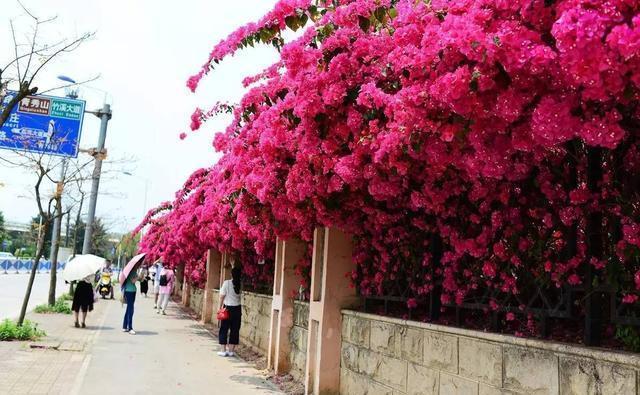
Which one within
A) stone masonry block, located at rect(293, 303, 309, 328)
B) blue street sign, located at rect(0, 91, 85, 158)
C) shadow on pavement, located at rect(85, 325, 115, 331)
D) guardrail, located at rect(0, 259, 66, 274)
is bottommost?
shadow on pavement, located at rect(85, 325, 115, 331)

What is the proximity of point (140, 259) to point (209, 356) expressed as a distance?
5.10 metres

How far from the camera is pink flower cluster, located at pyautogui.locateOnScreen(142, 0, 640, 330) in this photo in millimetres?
3205

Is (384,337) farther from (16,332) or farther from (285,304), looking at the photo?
(16,332)

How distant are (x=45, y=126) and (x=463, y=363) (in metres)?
12.3

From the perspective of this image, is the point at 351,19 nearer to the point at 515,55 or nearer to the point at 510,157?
the point at 510,157

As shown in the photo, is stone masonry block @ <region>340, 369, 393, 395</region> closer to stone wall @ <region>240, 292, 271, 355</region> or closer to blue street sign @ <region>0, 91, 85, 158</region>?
stone wall @ <region>240, 292, 271, 355</region>

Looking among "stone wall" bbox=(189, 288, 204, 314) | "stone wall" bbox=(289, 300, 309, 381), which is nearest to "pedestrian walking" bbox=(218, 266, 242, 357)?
"stone wall" bbox=(289, 300, 309, 381)

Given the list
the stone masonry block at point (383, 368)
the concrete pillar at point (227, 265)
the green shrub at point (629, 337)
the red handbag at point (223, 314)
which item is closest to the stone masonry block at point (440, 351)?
the stone masonry block at point (383, 368)

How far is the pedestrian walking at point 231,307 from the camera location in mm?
12289

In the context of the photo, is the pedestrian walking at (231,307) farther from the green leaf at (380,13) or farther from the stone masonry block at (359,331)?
the green leaf at (380,13)

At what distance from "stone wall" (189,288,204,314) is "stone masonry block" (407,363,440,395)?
17.7m

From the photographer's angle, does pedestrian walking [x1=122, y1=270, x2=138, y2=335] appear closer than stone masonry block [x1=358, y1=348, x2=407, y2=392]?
No

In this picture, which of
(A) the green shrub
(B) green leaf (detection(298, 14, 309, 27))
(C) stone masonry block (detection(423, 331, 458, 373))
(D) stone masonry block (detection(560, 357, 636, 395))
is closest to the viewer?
(D) stone masonry block (detection(560, 357, 636, 395))

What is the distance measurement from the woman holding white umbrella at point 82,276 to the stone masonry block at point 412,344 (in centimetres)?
1061
